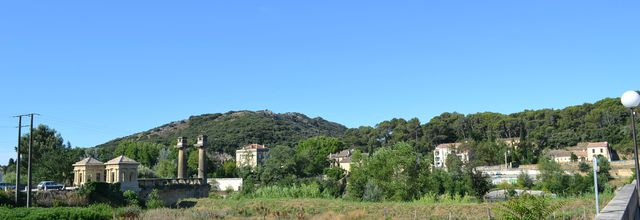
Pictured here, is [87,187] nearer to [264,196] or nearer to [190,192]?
[190,192]

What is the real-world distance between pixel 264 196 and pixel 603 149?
59543mm

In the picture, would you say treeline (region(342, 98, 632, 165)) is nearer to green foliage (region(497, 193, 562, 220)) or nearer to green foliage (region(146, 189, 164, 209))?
green foliage (region(146, 189, 164, 209))

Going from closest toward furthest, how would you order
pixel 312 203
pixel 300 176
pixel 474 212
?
pixel 474 212 < pixel 312 203 < pixel 300 176

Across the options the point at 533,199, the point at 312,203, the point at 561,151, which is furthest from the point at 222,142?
the point at 533,199

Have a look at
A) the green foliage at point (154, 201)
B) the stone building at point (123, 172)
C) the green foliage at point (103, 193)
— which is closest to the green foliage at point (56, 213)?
the green foliage at point (103, 193)

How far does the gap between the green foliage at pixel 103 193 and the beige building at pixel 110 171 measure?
2979 millimetres

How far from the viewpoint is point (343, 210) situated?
41.6 meters

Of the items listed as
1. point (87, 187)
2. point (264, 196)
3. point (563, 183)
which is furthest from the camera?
point (563, 183)

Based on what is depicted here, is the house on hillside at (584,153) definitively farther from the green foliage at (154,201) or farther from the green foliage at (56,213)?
the green foliage at (56,213)

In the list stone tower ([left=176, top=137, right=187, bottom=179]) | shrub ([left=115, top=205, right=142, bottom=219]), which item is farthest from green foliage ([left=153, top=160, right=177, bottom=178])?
shrub ([left=115, top=205, right=142, bottom=219])

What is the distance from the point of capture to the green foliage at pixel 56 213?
30094 millimetres

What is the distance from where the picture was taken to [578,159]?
85.4 metres

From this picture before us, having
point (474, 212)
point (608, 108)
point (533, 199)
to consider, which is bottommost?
point (474, 212)

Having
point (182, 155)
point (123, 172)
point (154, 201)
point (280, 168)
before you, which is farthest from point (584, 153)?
point (123, 172)
